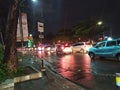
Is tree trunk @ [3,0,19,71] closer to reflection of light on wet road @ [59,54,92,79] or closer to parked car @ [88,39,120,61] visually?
reflection of light on wet road @ [59,54,92,79]

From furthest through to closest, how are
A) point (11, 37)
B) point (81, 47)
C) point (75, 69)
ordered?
point (81, 47), point (75, 69), point (11, 37)

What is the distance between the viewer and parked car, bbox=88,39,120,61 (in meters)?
21.0

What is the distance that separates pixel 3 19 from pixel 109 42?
1010 centimetres

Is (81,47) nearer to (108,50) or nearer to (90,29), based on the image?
(108,50)

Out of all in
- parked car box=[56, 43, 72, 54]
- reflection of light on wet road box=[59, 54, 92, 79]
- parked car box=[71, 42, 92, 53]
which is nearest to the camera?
reflection of light on wet road box=[59, 54, 92, 79]

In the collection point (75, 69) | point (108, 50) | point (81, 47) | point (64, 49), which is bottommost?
point (75, 69)

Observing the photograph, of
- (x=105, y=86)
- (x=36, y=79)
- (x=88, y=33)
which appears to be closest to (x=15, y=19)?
(x=36, y=79)

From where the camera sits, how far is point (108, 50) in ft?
72.1

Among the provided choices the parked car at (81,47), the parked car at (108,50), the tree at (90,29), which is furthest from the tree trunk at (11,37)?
the tree at (90,29)

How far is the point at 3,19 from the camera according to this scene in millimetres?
17609

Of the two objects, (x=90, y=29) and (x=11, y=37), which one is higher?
(x=90, y=29)

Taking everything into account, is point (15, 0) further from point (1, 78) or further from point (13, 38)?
point (1, 78)

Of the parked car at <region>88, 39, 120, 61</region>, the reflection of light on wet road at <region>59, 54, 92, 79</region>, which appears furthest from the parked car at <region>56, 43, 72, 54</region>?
the reflection of light on wet road at <region>59, 54, 92, 79</region>

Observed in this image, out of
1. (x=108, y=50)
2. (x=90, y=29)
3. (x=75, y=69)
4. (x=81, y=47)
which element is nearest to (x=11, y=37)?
(x=75, y=69)
